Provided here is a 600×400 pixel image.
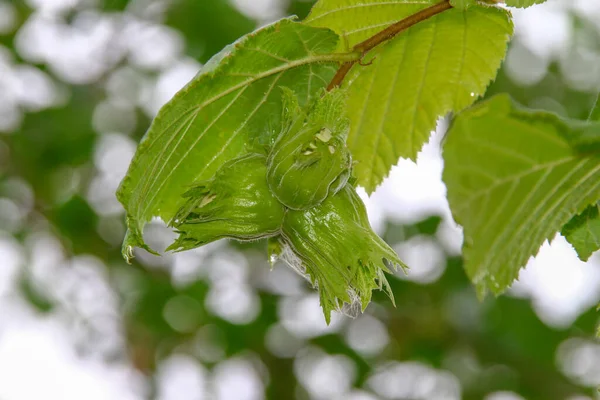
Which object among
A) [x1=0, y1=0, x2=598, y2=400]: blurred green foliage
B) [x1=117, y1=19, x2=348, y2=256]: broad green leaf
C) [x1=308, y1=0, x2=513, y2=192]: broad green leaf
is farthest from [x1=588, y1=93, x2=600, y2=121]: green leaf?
[x1=0, y1=0, x2=598, y2=400]: blurred green foliage

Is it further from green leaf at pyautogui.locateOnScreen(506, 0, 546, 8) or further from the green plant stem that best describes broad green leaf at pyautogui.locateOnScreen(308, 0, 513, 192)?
green leaf at pyautogui.locateOnScreen(506, 0, 546, 8)

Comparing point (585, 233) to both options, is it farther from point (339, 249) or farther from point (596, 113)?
point (339, 249)

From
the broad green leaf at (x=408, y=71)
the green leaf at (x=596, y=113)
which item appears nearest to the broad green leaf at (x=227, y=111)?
the broad green leaf at (x=408, y=71)

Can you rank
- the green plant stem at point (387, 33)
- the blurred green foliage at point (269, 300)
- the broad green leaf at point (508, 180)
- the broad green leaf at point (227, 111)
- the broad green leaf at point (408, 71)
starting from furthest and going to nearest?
1. the blurred green foliage at point (269, 300)
2. the broad green leaf at point (408, 71)
3. the green plant stem at point (387, 33)
4. the broad green leaf at point (227, 111)
5. the broad green leaf at point (508, 180)

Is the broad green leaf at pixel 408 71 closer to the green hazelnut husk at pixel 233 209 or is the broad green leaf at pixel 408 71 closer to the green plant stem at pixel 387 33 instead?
the green plant stem at pixel 387 33

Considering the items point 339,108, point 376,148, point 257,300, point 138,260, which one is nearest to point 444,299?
point 257,300

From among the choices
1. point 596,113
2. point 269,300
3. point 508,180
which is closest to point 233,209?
point 508,180
